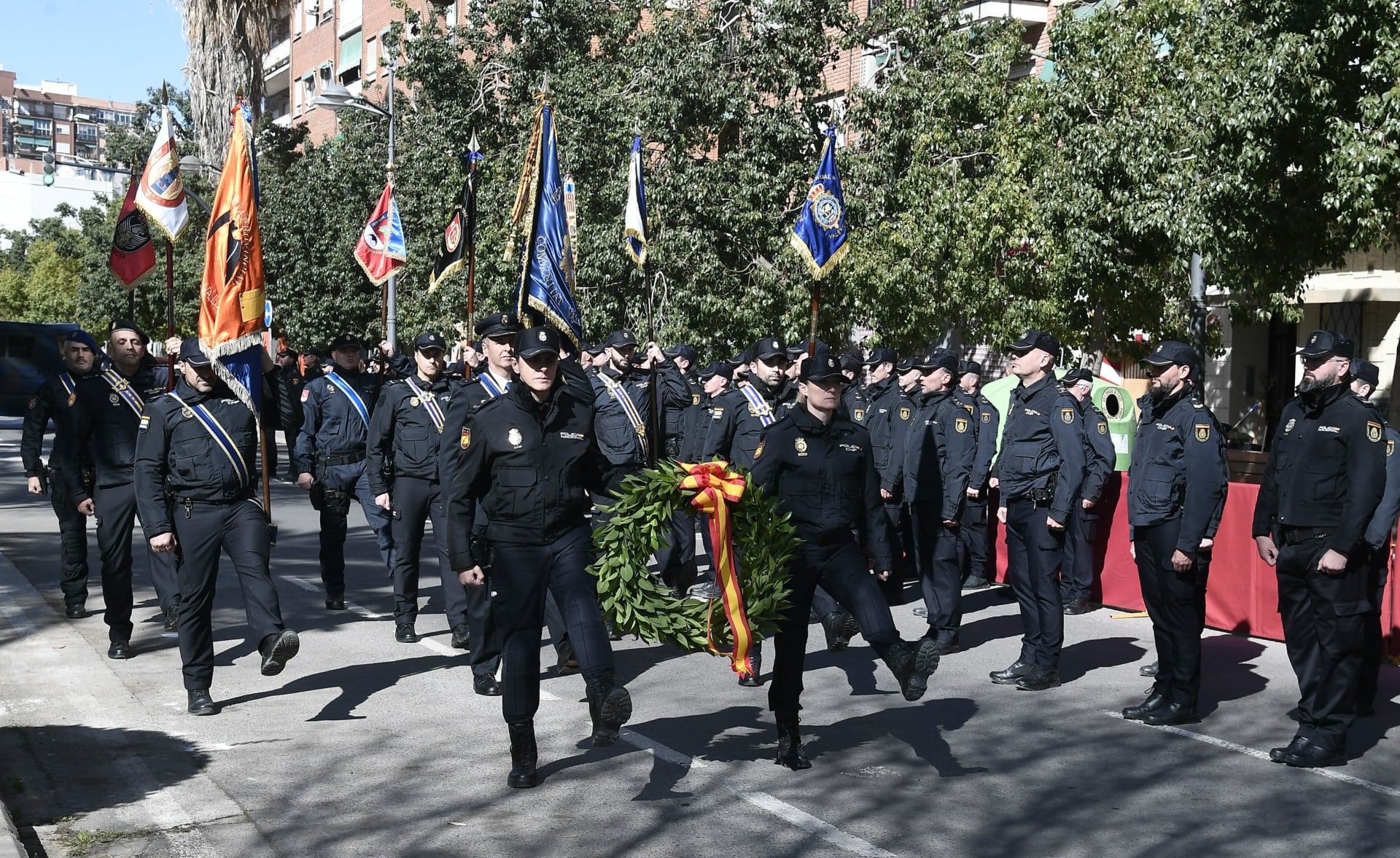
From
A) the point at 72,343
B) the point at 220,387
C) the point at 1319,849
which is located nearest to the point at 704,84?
the point at 72,343

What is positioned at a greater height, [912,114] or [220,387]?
[912,114]

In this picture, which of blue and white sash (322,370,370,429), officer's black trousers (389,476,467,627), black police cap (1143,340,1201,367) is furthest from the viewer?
blue and white sash (322,370,370,429)

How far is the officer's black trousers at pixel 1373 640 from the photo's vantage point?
8.09 m

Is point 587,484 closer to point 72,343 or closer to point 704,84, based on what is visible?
point 72,343

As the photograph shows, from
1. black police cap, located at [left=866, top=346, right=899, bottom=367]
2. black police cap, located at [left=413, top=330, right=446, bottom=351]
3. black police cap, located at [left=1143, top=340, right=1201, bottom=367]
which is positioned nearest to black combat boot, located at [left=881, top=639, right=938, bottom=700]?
black police cap, located at [left=1143, top=340, right=1201, bottom=367]

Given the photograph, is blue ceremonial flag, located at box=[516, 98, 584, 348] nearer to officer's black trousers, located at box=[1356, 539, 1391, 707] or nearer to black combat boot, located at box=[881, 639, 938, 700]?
black combat boot, located at box=[881, 639, 938, 700]

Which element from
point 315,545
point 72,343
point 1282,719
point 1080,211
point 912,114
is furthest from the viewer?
point 912,114

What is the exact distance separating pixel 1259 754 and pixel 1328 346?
2.06m

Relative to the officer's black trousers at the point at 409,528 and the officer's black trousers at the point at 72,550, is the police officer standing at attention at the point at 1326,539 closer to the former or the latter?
the officer's black trousers at the point at 409,528

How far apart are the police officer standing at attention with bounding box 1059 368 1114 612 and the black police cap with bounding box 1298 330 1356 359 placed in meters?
3.75

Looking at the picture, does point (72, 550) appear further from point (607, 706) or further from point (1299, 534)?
point (1299, 534)

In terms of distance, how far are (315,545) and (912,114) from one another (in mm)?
10197

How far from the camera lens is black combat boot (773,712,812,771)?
6703 mm

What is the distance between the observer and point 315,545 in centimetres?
1506
